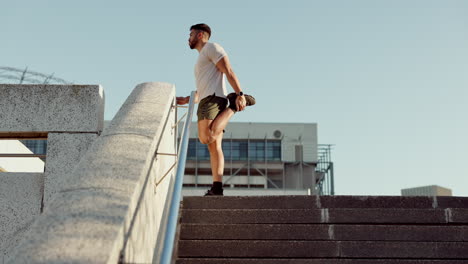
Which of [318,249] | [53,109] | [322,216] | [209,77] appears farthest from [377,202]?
[53,109]

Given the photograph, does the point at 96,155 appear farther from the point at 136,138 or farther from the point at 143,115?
the point at 143,115

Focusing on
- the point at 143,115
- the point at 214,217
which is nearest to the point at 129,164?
the point at 143,115

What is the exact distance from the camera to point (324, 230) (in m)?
4.75

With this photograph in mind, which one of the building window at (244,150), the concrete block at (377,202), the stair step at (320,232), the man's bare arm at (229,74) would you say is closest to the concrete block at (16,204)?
the stair step at (320,232)

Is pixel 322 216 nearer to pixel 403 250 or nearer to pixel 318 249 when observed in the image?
pixel 318 249

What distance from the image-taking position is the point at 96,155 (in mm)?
3582

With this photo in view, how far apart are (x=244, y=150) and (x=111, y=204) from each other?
36.5 meters

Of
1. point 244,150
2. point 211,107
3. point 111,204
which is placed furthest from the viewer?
point 244,150

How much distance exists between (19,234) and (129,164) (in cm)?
251

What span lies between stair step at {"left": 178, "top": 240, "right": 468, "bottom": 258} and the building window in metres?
34.2

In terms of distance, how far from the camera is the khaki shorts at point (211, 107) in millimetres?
5600

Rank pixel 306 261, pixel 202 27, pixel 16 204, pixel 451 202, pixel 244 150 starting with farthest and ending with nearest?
1. pixel 244 150
2. pixel 202 27
3. pixel 16 204
4. pixel 451 202
5. pixel 306 261

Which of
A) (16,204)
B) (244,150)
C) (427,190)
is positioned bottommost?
(16,204)

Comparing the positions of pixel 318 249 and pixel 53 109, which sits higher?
pixel 53 109
